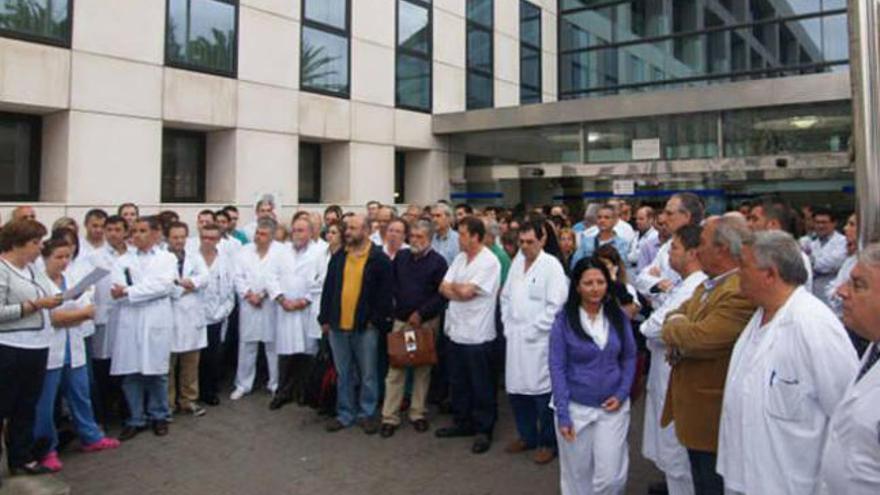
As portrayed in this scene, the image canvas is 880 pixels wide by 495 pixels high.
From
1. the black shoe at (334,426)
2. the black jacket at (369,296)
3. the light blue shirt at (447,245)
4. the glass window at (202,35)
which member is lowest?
the black shoe at (334,426)

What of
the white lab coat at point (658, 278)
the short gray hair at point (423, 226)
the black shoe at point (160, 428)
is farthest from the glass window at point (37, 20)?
the white lab coat at point (658, 278)

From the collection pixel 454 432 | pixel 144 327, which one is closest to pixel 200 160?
pixel 144 327

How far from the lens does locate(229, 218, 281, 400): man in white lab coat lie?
7.28m

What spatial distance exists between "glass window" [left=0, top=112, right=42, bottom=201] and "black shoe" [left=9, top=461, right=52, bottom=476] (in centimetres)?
629

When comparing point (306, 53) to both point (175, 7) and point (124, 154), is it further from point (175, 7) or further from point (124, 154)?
point (124, 154)

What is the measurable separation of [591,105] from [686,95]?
1877mm

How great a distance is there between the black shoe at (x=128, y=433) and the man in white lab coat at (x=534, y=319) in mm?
3417

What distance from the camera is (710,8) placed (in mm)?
17156

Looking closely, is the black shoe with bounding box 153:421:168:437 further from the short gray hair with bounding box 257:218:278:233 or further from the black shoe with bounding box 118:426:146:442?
the short gray hair with bounding box 257:218:278:233

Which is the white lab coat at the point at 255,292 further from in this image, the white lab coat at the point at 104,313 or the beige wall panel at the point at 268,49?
the beige wall panel at the point at 268,49

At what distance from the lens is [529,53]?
18.7 meters

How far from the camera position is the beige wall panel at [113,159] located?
32.7 ft

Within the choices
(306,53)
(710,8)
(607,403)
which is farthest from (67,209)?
(710,8)

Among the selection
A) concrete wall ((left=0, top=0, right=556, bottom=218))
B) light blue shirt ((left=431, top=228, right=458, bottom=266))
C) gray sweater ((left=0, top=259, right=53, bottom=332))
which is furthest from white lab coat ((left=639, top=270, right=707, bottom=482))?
concrete wall ((left=0, top=0, right=556, bottom=218))
